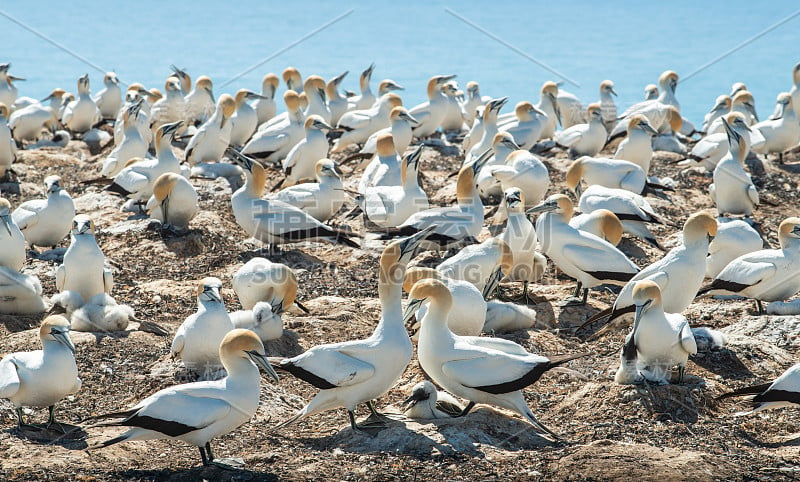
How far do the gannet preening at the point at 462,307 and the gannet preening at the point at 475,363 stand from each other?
2.68 feet

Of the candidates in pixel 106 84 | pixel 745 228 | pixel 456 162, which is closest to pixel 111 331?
pixel 745 228

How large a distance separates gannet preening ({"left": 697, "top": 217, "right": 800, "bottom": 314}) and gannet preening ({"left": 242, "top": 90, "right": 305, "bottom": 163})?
7.16 meters

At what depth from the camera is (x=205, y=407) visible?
536 centimetres

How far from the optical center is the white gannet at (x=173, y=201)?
398 inches

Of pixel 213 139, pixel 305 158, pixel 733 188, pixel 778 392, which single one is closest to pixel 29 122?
pixel 213 139

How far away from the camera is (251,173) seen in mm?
10164

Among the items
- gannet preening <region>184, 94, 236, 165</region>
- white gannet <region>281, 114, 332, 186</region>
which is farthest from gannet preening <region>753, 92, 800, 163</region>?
gannet preening <region>184, 94, 236, 165</region>

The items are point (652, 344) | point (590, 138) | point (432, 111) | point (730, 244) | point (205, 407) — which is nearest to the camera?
point (205, 407)

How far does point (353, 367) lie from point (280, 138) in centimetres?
811

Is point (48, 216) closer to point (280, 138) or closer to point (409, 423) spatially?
point (280, 138)

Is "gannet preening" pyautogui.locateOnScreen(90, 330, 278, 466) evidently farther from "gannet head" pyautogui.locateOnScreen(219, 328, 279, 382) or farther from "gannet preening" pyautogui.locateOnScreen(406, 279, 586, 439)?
"gannet preening" pyautogui.locateOnScreen(406, 279, 586, 439)

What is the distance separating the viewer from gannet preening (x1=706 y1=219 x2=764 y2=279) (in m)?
8.77

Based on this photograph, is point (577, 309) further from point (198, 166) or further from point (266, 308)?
point (198, 166)

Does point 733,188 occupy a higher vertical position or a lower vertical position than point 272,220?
higher
